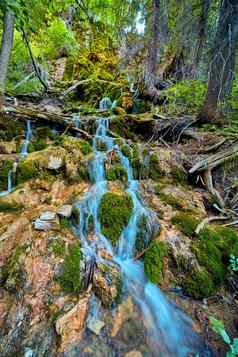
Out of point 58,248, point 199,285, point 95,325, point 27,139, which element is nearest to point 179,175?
point 199,285

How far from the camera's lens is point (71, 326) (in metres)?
2.13

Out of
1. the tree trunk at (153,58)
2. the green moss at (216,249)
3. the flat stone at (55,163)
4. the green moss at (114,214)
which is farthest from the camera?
the tree trunk at (153,58)

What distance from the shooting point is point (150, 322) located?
2352mm

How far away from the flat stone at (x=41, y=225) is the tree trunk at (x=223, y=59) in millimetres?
4034

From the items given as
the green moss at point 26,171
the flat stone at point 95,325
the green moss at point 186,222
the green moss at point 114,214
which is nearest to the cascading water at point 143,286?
the green moss at point 114,214

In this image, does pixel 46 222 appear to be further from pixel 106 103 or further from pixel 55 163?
pixel 106 103

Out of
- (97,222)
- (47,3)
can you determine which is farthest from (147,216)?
(47,3)

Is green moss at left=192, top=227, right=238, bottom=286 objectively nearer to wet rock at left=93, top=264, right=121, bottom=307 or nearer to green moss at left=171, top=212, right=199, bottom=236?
green moss at left=171, top=212, right=199, bottom=236

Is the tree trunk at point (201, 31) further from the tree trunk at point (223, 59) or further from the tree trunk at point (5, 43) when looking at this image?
the tree trunk at point (5, 43)

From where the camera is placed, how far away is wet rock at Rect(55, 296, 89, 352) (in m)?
2.03

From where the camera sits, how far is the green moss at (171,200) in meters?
3.62

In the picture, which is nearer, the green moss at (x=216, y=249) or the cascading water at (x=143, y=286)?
the cascading water at (x=143, y=286)

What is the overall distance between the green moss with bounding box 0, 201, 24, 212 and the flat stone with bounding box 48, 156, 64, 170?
936mm

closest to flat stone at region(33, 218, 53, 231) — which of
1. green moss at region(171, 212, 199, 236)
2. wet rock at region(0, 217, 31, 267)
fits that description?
wet rock at region(0, 217, 31, 267)
